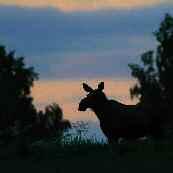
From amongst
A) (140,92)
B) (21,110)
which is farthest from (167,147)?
(21,110)

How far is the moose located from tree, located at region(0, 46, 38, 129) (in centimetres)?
5368

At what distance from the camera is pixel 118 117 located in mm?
23062

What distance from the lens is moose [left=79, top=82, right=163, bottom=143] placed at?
22734mm

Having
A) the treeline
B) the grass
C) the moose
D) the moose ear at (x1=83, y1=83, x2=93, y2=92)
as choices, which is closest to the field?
the grass

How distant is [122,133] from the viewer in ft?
75.5

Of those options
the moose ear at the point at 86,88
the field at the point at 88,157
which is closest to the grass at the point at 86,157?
the field at the point at 88,157

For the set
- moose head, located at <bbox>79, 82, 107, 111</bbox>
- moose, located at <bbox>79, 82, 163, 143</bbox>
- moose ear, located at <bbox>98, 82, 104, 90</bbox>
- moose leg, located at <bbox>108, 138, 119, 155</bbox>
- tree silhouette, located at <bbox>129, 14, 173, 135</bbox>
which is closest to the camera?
moose leg, located at <bbox>108, 138, 119, 155</bbox>

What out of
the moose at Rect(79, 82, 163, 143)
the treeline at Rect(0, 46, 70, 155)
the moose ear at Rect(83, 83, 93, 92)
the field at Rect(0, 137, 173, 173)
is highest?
the treeline at Rect(0, 46, 70, 155)

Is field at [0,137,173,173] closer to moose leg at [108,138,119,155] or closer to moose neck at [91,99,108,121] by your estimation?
moose leg at [108,138,119,155]

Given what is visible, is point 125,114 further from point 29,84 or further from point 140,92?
point 29,84

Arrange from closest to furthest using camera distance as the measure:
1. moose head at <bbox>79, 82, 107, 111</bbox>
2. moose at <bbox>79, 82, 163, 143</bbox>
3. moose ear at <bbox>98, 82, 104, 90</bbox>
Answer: moose ear at <bbox>98, 82, 104, 90</bbox>, moose at <bbox>79, 82, 163, 143</bbox>, moose head at <bbox>79, 82, 107, 111</bbox>

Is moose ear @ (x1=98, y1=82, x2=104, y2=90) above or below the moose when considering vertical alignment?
above

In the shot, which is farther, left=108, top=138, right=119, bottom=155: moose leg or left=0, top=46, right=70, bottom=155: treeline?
left=0, top=46, right=70, bottom=155: treeline

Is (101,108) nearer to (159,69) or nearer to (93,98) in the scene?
(93,98)
